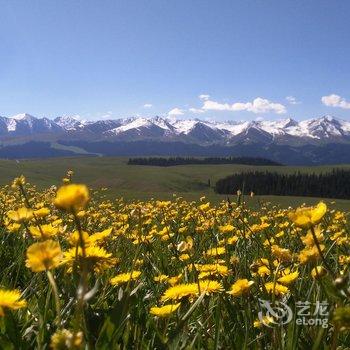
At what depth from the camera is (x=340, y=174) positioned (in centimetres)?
16012

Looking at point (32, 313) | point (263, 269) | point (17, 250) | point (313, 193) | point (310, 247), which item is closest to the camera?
point (310, 247)

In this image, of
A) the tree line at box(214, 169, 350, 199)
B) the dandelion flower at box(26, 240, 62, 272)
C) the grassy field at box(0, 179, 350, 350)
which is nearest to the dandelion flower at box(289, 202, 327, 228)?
the grassy field at box(0, 179, 350, 350)

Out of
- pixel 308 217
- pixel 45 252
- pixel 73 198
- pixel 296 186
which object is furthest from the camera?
pixel 296 186

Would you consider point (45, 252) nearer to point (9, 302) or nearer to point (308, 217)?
point (9, 302)

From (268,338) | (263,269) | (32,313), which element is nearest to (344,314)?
(268,338)

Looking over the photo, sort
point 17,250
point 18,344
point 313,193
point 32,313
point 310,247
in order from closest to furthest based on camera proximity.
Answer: point 18,344 < point 310,247 < point 32,313 < point 17,250 < point 313,193

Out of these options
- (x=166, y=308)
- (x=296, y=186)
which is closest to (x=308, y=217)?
(x=166, y=308)

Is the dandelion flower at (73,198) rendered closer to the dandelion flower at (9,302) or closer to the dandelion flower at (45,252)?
the dandelion flower at (45,252)

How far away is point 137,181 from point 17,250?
158677 millimetres

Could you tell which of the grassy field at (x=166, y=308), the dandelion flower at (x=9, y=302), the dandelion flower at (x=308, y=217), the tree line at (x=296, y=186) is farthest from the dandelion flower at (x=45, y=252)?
the tree line at (x=296, y=186)

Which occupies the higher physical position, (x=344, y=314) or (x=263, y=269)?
(x=344, y=314)

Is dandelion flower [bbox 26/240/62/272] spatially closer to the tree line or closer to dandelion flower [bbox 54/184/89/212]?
dandelion flower [bbox 54/184/89/212]

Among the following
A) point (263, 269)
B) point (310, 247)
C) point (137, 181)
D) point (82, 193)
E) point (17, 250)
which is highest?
point (82, 193)

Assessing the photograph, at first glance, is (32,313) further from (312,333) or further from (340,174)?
(340,174)
